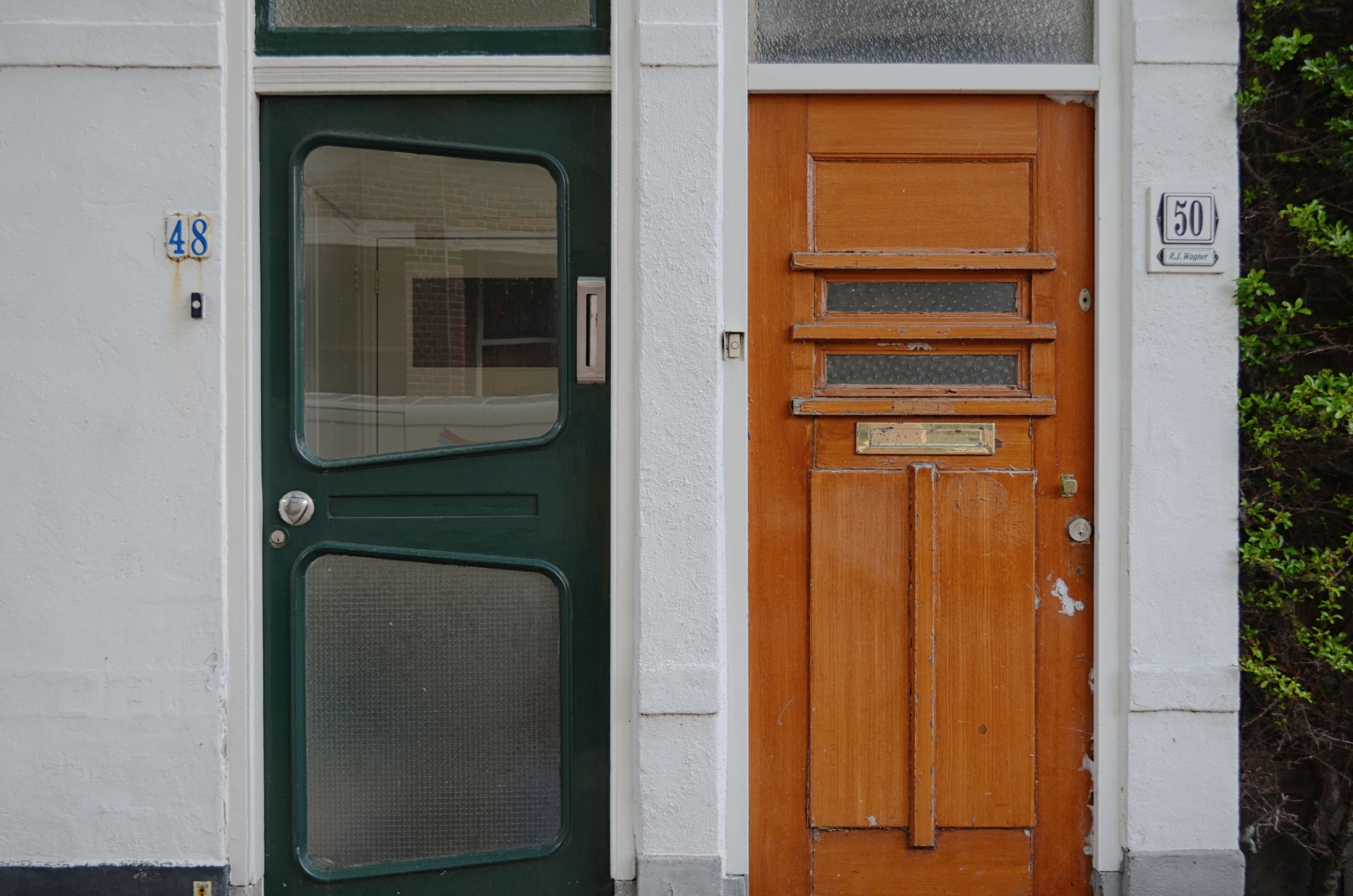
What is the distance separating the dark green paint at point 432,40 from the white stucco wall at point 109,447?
7.2 inches

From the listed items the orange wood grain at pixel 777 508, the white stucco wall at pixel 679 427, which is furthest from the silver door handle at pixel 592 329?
the orange wood grain at pixel 777 508

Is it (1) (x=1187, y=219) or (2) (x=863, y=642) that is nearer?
(1) (x=1187, y=219)

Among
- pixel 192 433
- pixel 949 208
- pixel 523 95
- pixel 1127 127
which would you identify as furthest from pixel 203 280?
pixel 1127 127

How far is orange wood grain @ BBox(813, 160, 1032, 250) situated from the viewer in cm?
271

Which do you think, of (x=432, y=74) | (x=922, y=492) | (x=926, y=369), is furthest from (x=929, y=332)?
(x=432, y=74)

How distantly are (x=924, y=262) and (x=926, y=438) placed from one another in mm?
531

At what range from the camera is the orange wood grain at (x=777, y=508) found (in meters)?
2.70

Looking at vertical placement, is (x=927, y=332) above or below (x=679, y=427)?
above

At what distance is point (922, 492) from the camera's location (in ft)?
8.81

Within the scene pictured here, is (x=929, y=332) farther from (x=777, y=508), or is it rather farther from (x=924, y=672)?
(x=924, y=672)

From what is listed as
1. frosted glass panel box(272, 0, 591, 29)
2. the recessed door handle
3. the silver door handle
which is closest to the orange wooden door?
the silver door handle

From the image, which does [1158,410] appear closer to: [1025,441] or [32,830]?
[1025,441]

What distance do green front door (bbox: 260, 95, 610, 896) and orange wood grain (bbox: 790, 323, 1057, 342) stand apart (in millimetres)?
660

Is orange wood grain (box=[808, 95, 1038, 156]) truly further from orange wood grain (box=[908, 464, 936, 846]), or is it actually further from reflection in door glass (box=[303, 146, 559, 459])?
orange wood grain (box=[908, 464, 936, 846])
